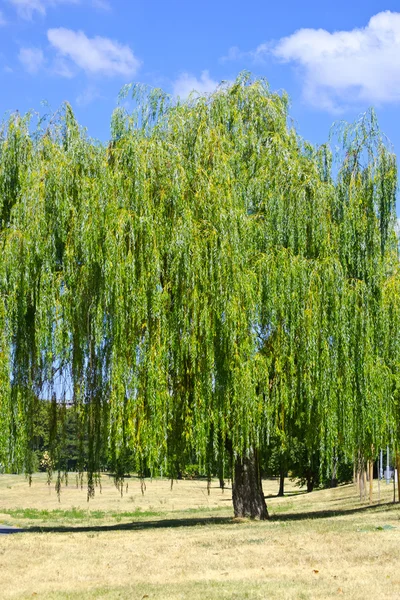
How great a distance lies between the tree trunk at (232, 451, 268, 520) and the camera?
16.2 metres

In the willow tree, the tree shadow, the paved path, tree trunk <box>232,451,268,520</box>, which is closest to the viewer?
the willow tree

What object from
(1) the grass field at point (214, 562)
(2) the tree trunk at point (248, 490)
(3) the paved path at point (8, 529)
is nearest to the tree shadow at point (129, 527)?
(2) the tree trunk at point (248, 490)

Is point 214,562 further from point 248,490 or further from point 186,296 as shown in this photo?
point 248,490

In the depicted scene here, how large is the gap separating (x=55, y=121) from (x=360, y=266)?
21.1 ft

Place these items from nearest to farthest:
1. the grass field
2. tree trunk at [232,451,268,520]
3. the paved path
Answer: the grass field → tree trunk at [232,451,268,520] → the paved path

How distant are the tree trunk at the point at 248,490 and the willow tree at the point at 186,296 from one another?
131cm

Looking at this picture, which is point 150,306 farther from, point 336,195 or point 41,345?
point 336,195

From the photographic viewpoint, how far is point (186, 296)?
1312cm

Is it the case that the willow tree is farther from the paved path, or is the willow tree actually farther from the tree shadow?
the paved path

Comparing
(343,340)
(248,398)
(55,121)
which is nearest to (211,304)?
(248,398)

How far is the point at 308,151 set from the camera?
16.8 meters

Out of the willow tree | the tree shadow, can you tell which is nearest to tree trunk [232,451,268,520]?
the tree shadow

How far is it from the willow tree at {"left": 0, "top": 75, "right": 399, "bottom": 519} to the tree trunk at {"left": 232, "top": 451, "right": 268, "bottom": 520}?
1.31 m

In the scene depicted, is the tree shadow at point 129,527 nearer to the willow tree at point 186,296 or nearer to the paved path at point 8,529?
the paved path at point 8,529
